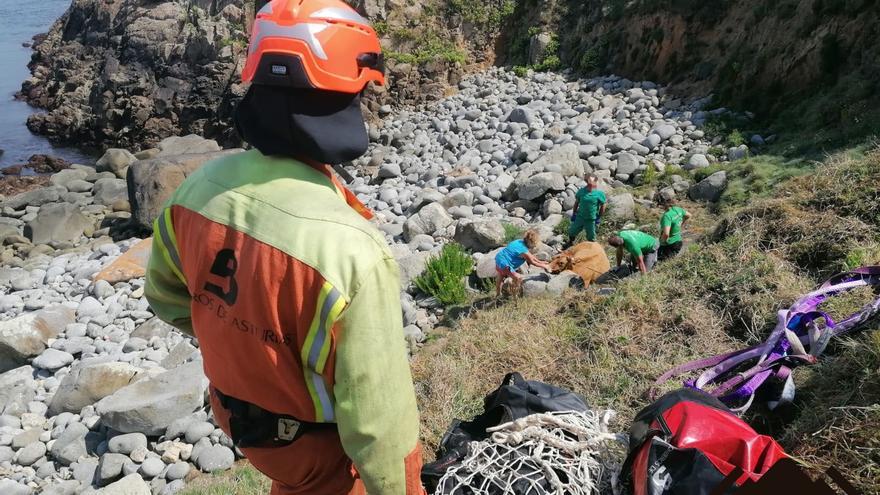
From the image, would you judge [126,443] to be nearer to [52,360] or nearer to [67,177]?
[52,360]

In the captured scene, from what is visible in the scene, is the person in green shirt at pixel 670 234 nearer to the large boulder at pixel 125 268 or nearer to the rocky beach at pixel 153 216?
the rocky beach at pixel 153 216

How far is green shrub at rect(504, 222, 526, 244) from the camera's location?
9119 millimetres

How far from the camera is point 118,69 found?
79.6ft

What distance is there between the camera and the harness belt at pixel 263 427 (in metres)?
1.83

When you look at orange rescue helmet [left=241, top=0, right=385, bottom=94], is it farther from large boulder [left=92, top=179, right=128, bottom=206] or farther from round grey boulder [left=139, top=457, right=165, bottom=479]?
large boulder [left=92, top=179, right=128, bottom=206]

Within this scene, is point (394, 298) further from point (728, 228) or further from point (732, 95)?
point (732, 95)

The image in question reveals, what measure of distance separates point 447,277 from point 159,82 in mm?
20343

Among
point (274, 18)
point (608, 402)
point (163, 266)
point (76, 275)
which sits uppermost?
point (274, 18)

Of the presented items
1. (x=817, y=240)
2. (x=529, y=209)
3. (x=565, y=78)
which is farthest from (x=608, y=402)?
(x=565, y=78)

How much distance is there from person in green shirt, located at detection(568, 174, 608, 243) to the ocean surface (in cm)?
1931

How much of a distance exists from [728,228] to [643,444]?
12.1ft

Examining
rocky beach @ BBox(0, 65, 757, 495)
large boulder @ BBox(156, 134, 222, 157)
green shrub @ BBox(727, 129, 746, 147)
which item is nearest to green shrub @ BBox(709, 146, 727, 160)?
rocky beach @ BBox(0, 65, 757, 495)

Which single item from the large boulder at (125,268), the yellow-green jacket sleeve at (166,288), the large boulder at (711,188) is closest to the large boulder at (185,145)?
the large boulder at (125,268)

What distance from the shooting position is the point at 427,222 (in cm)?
1027
